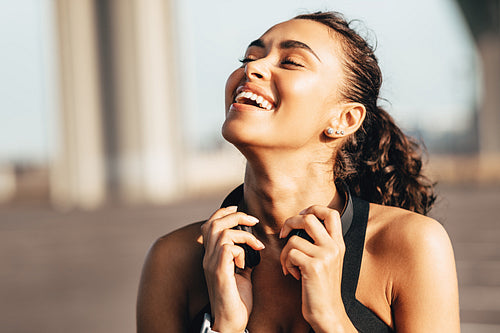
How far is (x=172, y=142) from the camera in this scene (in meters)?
21.9

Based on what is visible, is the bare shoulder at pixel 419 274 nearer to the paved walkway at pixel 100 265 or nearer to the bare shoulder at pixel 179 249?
the bare shoulder at pixel 179 249

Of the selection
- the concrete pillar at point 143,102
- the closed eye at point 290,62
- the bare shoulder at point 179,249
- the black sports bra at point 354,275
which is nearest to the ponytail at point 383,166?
the black sports bra at point 354,275

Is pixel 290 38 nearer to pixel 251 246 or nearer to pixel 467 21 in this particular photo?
pixel 251 246

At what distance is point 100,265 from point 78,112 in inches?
484

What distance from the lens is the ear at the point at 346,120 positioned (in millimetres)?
1662

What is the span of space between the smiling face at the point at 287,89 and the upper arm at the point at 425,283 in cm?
36

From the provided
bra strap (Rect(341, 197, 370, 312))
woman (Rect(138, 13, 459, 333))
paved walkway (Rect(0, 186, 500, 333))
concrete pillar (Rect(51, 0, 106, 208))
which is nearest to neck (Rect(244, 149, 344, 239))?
woman (Rect(138, 13, 459, 333))

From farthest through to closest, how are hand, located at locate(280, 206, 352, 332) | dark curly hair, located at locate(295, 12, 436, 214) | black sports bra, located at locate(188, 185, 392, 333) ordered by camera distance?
dark curly hair, located at locate(295, 12, 436, 214) → black sports bra, located at locate(188, 185, 392, 333) → hand, located at locate(280, 206, 352, 332)

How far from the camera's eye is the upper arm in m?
1.47

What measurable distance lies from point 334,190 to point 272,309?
1.21 feet

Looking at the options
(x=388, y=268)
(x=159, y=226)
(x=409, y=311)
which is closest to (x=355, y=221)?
(x=388, y=268)

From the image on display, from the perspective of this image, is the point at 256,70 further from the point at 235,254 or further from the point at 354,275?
the point at 354,275

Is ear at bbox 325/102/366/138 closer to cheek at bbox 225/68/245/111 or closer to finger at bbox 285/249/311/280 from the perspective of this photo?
cheek at bbox 225/68/245/111

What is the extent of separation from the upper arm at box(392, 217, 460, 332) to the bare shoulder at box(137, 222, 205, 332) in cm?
52
